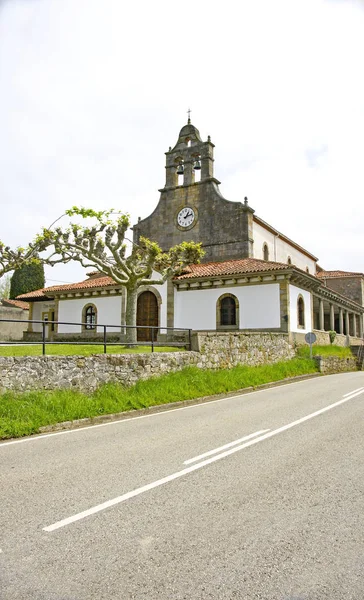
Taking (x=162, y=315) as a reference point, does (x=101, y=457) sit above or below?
below

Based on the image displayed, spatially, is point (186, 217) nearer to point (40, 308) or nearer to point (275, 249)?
point (275, 249)

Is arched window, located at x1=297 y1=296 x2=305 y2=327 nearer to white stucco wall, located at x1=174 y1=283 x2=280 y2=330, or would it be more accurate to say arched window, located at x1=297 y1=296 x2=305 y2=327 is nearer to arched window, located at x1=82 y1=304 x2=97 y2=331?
white stucco wall, located at x1=174 y1=283 x2=280 y2=330

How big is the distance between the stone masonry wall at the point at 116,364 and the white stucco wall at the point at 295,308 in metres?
6.13

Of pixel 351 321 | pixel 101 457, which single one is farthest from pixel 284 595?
pixel 351 321

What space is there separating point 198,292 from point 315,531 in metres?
24.4

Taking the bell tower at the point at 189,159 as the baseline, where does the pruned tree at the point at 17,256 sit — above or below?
below

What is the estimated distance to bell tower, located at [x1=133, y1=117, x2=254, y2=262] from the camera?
30953mm

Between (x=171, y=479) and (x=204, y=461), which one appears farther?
(x=204, y=461)

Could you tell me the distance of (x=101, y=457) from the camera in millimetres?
6629

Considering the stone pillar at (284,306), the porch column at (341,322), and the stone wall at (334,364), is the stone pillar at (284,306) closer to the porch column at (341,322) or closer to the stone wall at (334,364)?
the stone wall at (334,364)

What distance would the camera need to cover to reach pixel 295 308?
26.6 metres

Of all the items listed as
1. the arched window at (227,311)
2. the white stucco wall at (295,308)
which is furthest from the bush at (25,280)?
the white stucco wall at (295,308)

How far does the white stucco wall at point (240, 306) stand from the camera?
25906 millimetres

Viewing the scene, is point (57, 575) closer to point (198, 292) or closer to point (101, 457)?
point (101, 457)
